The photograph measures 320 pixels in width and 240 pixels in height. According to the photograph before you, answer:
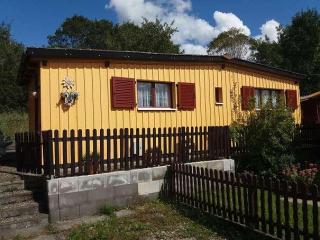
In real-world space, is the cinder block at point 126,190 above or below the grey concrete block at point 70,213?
above

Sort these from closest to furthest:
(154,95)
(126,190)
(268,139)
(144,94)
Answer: (126,190) < (268,139) < (144,94) < (154,95)

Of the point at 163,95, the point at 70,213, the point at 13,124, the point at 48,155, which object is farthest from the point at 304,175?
the point at 13,124

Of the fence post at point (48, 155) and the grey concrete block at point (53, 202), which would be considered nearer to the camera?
the grey concrete block at point (53, 202)

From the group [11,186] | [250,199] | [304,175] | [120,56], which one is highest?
[120,56]

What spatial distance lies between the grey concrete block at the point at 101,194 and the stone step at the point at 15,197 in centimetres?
127

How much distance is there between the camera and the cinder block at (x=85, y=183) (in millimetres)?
8383

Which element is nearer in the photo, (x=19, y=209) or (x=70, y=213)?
(x=19, y=209)

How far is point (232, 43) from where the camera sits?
2248 inches

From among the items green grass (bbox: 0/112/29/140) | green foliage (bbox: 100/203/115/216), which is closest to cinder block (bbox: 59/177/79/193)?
green foliage (bbox: 100/203/115/216)

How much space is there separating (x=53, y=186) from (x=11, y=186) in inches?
47.3

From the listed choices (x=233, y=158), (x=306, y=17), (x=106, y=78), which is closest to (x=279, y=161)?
(x=233, y=158)

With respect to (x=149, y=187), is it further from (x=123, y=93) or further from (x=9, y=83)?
(x=9, y=83)

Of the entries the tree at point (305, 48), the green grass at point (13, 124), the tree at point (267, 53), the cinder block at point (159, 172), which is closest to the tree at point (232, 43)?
the tree at point (267, 53)

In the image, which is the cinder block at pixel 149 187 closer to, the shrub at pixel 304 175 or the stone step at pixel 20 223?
the stone step at pixel 20 223
